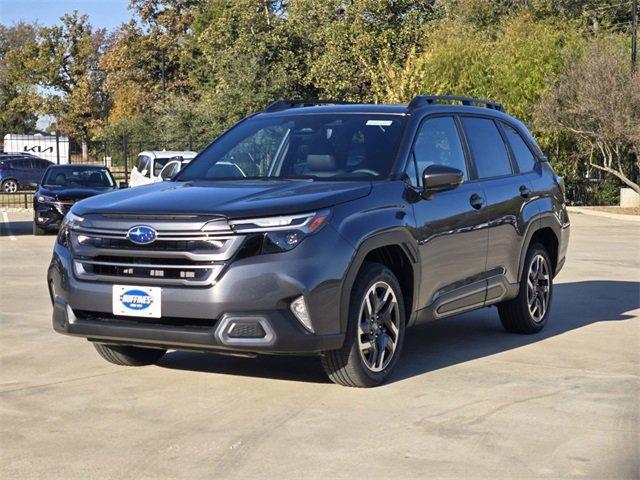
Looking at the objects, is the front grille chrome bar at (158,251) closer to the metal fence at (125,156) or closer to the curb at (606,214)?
the curb at (606,214)

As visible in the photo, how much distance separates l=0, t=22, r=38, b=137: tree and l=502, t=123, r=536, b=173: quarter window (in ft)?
237

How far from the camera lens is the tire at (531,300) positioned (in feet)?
29.2

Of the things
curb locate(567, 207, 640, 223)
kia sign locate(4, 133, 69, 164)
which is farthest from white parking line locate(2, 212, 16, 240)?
kia sign locate(4, 133, 69, 164)

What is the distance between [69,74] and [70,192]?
5922cm

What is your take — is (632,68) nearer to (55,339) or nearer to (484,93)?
(484,93)

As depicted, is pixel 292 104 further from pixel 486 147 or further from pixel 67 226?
pixel 67 226

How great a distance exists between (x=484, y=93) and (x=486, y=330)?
88.6ft

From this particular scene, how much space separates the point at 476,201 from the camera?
26.4 feet

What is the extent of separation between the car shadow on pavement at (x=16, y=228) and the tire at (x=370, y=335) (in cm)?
1640

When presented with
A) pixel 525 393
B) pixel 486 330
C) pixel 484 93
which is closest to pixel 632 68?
pixel 484 93

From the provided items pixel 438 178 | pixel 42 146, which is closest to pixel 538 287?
pixel 438 178

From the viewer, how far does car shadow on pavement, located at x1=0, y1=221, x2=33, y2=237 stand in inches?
891

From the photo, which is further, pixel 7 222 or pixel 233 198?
pixel 7 222

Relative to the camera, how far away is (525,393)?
6852 mm
